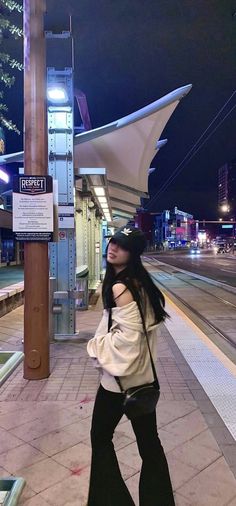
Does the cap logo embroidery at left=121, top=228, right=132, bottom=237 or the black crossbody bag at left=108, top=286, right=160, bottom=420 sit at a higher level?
the cap logo embroidery at left=121, top=228, right=132, bottom=237

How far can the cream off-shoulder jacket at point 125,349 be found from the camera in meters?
2.19

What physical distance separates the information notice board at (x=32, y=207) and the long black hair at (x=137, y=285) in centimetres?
264

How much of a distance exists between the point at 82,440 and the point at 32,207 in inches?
103

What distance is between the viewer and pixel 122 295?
2238mm

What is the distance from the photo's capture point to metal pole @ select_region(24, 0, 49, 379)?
4828 millimetres

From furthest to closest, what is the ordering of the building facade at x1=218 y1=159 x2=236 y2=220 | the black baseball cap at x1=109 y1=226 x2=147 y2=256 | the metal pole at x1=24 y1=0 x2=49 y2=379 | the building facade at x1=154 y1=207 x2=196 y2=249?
1. the building facade at x1=218 y1=159 x2=236 y2=220
2. the building facade at x1=154 y1=207 x2=196 y2=249
3. the metal pole at x1=24 y1=0 x2=49 y2=379
4. the black baseball cap at x1=109 y1=226 x2=147 y2=256

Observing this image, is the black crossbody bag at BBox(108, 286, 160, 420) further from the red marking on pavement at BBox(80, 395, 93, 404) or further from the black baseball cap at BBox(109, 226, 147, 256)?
the red marking on pavement at BBox(80, 395, 93, 404)

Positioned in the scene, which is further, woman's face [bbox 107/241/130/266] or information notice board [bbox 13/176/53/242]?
information notice board [bbox 13/176/53/242]

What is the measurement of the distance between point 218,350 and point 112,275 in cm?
478

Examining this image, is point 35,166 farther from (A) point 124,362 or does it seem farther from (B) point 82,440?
(A) point 124,362

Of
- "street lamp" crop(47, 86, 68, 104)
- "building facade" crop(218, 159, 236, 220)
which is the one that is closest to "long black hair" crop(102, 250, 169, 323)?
"street lamp" crop(47, 86, 68, 104)

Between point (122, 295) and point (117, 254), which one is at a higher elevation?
point (117, 254)

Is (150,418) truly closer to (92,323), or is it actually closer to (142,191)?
(92,323)

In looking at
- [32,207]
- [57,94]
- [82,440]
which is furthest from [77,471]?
[57,94]
